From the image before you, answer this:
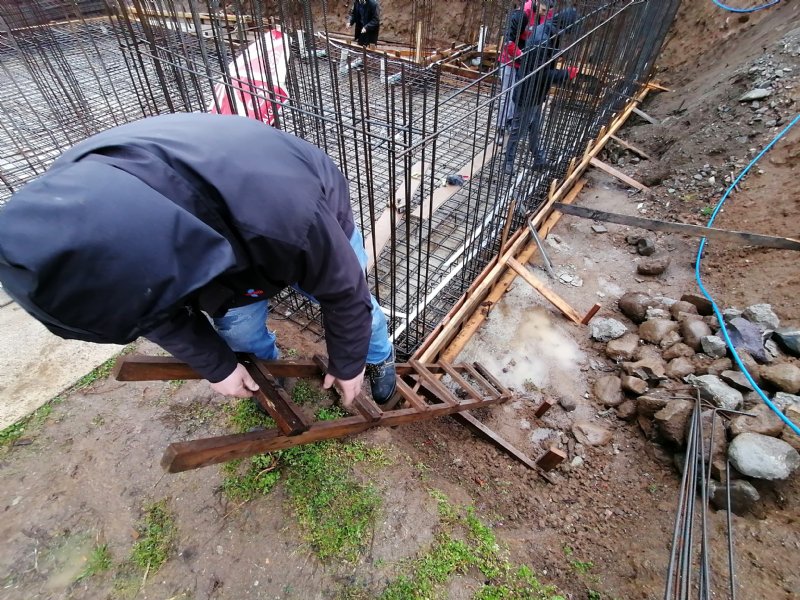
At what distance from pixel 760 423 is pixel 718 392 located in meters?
0.31

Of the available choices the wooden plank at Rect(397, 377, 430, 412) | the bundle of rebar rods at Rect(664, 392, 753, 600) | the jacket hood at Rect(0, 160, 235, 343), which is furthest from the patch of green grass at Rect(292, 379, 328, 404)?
the bundle of rebar rods at Rect(664, 392, 753, 600)

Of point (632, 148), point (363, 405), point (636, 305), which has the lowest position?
point (636, 305)

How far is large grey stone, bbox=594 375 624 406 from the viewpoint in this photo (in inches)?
135

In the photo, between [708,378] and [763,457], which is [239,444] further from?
[708,378]

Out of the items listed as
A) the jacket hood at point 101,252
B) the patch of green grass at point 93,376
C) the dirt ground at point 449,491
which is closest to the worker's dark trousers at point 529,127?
the dirt ground at point 449,491

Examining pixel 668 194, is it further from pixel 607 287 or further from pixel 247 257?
pixel 247 257

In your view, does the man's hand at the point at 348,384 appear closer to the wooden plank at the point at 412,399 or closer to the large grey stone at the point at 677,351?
the wooden plank at the point at 412,399

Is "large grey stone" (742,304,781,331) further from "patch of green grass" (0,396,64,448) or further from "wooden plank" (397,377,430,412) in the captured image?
"patch of green grass" (0,396,64,448)

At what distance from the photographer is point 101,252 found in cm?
82

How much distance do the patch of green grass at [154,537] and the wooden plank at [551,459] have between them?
2.25 m

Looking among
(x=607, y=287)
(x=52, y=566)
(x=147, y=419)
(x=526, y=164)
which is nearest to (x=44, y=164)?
(x=147, y=419)

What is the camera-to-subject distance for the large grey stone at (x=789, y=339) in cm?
321

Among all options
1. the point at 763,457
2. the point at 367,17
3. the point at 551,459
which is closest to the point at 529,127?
the point at 551,459

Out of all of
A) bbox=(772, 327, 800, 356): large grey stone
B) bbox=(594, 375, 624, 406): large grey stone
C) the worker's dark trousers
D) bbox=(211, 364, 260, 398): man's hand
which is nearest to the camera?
bbox=(211, 364, 260, 398): man's hand
